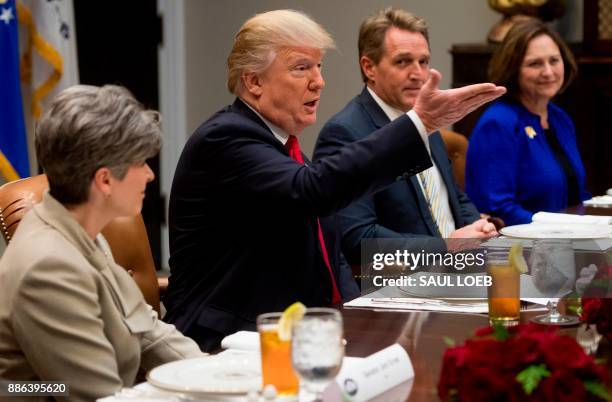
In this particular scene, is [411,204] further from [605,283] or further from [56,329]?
[56,329]

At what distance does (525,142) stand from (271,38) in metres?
2.03

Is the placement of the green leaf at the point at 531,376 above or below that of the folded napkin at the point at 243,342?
above

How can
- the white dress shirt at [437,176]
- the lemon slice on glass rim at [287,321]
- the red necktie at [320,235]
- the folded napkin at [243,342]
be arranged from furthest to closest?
the white dress shirt at [437,176] < the red necktie at [320,235] < the folded napkin at [243,342] < the lemon slice on glass rim at [287,321]

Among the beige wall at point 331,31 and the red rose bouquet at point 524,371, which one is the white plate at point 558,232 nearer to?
the red rose bouquet at point 524,371

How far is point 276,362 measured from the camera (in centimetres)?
153

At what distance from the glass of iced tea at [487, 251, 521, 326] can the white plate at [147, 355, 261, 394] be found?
0.56 m

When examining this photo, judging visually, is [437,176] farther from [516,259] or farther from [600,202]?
[516,259]

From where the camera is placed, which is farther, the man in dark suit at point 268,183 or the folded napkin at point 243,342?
the man in dark suit at point 268,183

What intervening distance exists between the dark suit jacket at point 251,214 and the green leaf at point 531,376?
1009 mm

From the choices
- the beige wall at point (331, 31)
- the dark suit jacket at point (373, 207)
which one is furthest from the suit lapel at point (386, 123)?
the beige wall at point (331, 31)

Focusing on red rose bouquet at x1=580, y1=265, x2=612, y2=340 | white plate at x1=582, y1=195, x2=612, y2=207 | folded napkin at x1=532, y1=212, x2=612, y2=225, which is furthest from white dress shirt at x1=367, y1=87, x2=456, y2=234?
red rose bouquet at x1=580, y1=265, x2=612, y2=340

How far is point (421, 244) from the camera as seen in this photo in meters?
3.17

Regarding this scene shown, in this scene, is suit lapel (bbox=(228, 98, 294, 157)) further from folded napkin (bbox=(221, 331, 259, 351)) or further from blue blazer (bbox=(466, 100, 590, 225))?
blue blazer (bbox=(466, 100, 590, 225))

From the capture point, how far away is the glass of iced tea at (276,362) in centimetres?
152
